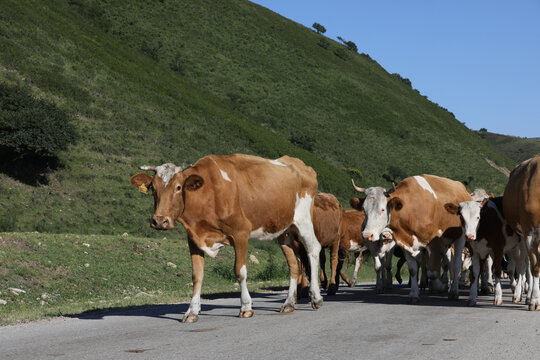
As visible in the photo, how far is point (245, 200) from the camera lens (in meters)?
10.7

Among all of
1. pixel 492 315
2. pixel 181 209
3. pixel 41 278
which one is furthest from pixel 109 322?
pixel 41 278

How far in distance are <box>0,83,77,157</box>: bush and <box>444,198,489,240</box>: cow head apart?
25358 mm

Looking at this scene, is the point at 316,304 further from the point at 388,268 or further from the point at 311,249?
the point at 388,268

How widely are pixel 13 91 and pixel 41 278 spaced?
22.6m

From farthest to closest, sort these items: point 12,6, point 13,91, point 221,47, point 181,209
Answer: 1. point 221,47
2. point 12,6
3. point 13,91
4. point 181,209

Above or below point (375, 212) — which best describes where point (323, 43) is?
above

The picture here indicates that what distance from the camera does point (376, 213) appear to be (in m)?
13.7

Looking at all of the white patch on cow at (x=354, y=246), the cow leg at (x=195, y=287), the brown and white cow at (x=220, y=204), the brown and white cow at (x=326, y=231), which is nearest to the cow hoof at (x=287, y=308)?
the brown and white cow at (x=220, y=204)

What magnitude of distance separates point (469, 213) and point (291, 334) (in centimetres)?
580

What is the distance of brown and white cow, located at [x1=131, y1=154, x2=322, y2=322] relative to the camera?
397 inches

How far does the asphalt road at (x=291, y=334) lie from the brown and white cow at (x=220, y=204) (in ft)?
3.12

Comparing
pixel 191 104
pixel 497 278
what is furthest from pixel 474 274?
pixel 191 104

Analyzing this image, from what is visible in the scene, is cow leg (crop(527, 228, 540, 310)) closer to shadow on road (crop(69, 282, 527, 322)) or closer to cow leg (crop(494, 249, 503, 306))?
shadow on road (crop(69, 282, 527, 322))

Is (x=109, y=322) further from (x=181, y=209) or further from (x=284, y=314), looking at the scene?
(x=284, y=314)
